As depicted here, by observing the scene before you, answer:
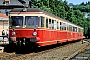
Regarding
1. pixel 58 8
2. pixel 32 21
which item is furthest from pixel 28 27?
pixel 58 8

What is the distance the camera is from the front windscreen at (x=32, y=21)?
63.3 ft

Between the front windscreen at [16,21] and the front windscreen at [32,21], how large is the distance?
369mm

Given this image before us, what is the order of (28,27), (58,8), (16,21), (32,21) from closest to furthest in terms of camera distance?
(28,27)
(32,21)
(16,21)
(58,8)

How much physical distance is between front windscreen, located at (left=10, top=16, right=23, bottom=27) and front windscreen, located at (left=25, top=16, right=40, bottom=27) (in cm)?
37

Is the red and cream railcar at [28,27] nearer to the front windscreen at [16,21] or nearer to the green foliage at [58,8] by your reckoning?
the front windscreen at [16,21]

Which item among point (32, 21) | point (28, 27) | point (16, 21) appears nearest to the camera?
point (28, 27)

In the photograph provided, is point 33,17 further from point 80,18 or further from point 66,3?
point 80,18

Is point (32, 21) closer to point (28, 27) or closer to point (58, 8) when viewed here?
point (28, 27)

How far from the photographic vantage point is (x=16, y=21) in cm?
1959

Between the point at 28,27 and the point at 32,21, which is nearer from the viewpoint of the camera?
the point at 28,27

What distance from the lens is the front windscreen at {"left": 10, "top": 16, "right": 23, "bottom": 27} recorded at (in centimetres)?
1954

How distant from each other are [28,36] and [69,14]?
85007 millimetres

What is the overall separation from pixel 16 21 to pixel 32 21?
1.01m

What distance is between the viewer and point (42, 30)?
765 inches
